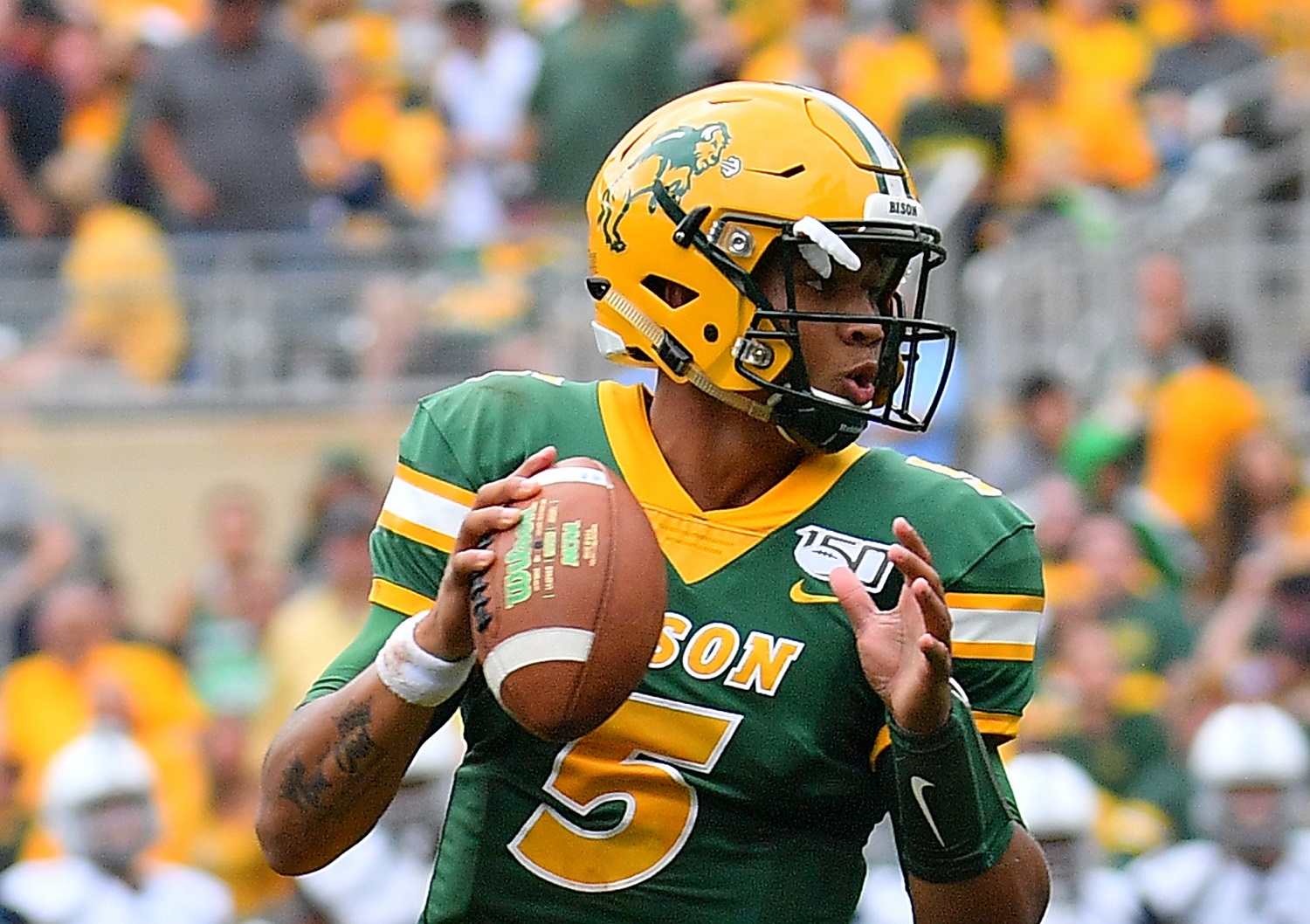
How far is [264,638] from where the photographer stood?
8.16 metres

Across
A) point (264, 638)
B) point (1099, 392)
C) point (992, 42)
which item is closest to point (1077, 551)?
point (1099, 392)

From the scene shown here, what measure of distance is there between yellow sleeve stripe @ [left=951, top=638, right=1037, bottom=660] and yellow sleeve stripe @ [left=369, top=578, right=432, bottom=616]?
64 centimetres

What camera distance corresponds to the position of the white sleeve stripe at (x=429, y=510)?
3.10 metres

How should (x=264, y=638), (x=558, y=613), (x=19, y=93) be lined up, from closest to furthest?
(x=558, y=613), (x=264, y=638), (x=19, y=93)

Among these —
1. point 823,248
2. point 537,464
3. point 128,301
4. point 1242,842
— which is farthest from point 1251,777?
point 128,301

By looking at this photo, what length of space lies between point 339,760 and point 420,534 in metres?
0.31

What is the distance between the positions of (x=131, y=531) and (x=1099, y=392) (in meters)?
3.64

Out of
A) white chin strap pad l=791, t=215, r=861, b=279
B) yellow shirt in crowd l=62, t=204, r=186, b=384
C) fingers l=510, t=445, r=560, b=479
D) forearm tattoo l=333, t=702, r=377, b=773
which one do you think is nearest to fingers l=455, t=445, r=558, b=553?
fingers l=510, t=445, r=560, b=479

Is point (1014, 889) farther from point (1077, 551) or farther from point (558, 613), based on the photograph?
point (1077, 551)

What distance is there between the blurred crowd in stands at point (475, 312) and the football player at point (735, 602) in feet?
10.6

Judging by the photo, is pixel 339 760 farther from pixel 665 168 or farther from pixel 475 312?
pixel 475 312

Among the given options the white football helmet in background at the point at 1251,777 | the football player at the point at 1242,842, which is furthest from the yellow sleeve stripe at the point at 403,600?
the white football helmet in background at the point at 1251,777

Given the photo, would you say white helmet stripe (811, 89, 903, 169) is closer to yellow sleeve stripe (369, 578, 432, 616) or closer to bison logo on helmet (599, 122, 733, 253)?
bison logo on helmet (599, 122, 733, 253)

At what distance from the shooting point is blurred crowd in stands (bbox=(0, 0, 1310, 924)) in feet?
23.6
